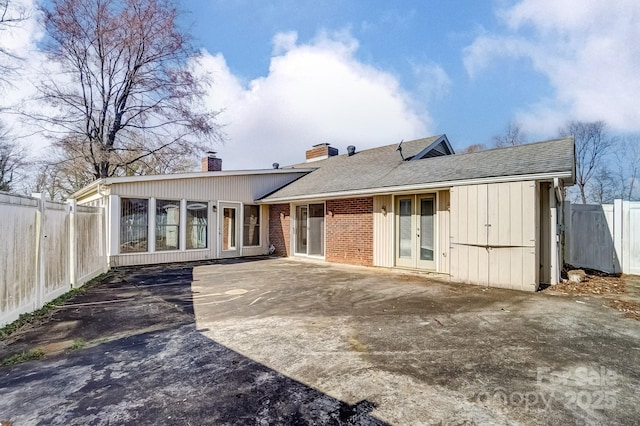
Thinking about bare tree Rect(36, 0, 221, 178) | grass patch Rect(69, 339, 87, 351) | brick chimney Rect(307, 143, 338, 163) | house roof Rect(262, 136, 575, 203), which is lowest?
grass patch Rect(69, 339, 87, 351)

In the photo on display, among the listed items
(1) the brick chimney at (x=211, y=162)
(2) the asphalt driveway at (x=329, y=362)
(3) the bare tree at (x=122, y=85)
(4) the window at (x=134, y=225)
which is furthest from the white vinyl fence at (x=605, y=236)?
(3) the bare tree at (x=122, y=85)

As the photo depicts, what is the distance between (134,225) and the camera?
1037 cm

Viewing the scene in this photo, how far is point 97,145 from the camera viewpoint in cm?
1475

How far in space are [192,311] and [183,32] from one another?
15.4 meters

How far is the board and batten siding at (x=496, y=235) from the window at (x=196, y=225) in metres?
8.66

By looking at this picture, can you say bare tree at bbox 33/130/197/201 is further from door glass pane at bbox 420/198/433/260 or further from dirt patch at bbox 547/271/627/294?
dirt patch at bbox 547/271/627/294

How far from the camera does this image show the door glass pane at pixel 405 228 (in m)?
9.18

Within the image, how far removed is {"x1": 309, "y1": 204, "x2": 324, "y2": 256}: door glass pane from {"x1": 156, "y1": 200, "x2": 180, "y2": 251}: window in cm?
472

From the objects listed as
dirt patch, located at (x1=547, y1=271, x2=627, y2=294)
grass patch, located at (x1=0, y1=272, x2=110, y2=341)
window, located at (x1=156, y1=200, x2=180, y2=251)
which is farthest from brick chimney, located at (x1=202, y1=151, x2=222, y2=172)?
dirt patch, located at (x1=547, y1=271, x2=627, y2=294)

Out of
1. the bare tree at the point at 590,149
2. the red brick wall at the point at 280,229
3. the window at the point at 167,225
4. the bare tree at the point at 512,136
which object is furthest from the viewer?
the bare tree at the point at 512,136

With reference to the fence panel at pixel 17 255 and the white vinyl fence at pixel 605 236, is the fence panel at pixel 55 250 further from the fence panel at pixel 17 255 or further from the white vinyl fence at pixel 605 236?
the white vinyl fence at pixel 605 236

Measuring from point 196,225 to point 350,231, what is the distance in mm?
5663

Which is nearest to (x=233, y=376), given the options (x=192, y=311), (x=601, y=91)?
(x=192, y=311)

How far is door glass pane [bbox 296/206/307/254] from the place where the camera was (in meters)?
12.3
